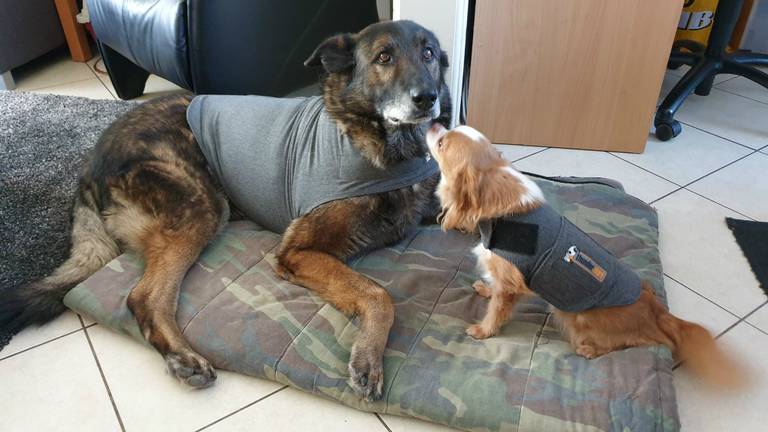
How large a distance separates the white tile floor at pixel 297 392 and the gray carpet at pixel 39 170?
220mm

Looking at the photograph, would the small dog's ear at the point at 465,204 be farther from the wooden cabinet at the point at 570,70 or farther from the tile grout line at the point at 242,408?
the wooden cabinet at the point at 570,70

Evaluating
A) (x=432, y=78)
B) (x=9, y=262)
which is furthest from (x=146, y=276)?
(x=432, y=78)

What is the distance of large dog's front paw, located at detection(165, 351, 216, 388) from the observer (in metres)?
1.39

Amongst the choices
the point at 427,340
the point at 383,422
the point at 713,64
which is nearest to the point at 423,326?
the point at 427,340

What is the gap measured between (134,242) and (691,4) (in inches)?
131

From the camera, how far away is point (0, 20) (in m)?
3.08

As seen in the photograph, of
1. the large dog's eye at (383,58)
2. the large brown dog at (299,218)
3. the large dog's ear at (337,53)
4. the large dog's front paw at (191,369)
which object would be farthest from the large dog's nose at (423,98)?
the large dog's front paw at (191,369)

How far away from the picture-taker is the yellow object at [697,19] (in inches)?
125

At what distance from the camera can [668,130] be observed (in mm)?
2635

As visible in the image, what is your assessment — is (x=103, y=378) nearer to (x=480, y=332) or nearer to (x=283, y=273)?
(x=283, y=273)

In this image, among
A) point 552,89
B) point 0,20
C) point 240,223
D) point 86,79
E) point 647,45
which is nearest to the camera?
point 240,223

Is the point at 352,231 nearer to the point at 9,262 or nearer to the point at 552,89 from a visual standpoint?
the point at 9,262

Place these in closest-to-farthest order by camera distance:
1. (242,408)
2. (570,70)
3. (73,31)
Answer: (242,408) < (570,70) < (73,31)

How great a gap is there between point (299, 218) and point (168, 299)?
0.45 m
